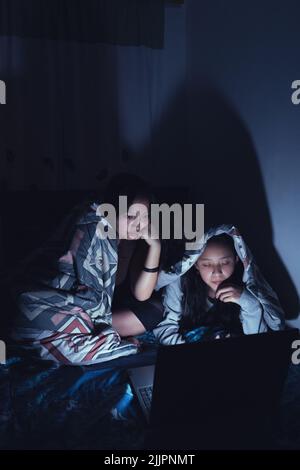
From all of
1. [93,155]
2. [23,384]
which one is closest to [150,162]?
[93,155]

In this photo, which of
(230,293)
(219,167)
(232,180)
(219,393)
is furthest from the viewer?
(219,167)

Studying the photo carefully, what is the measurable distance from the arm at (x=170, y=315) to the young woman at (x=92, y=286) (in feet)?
0.19

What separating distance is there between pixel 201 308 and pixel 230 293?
0.18 meters

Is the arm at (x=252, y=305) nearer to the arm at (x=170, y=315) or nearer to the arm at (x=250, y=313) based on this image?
the arm at (x=250, y=313)

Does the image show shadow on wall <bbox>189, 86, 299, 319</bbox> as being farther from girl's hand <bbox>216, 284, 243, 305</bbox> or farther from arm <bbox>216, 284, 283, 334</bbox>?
girl's hand <bbox>216, 284, 243, 305</bbox>

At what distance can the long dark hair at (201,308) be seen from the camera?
1672 millimetres

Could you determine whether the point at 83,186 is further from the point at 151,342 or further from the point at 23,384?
the point at 23,384

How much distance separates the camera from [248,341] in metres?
1.01

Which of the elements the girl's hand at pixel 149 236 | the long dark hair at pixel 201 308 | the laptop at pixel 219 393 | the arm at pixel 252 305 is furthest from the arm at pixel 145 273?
the laptop at pixel 219 393

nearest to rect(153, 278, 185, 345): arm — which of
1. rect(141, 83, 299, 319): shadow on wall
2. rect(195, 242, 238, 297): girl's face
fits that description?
rect(195, 242, 238, 297): girl's face

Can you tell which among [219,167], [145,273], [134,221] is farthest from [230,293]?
[219,167]

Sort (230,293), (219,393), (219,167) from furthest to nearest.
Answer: (219,167)
(230,293)
(219,393)

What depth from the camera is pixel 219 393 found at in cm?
105

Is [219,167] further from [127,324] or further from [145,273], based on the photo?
[127,324]
